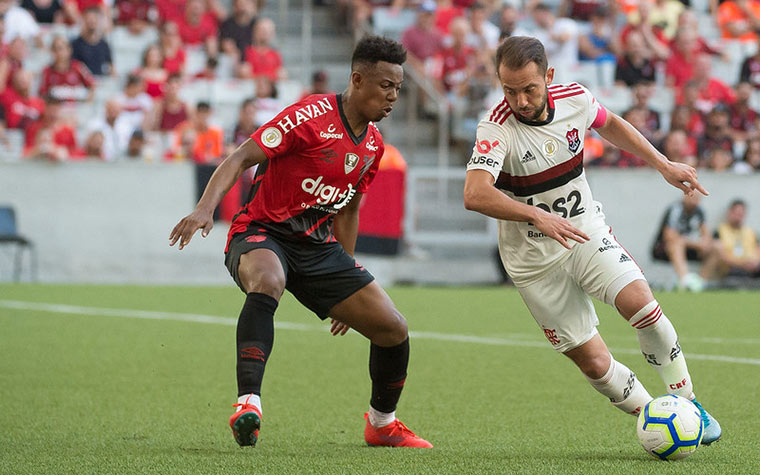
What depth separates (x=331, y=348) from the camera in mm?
9781

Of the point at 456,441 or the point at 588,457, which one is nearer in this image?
the point at 588,457

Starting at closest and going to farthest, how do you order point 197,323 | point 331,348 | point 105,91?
point 331,348
point 197,323
point 105,91

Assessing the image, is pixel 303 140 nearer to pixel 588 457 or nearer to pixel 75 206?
pixel 588 457

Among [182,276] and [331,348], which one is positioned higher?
[331,348]

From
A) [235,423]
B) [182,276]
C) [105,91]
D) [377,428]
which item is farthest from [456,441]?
[105,91]

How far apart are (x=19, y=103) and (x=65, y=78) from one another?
80 centimetres

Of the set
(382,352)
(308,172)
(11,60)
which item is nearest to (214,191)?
(308,172)

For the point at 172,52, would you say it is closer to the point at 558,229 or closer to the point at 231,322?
the point at 231,322

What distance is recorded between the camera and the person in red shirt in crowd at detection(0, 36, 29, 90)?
54.2ft

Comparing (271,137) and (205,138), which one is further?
(205,138)

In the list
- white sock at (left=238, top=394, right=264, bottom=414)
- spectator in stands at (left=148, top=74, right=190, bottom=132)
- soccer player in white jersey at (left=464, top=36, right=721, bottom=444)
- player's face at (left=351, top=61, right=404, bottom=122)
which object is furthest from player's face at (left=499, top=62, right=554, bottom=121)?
spectator in stands at (left=148, top=74, right=190, bottom=132)

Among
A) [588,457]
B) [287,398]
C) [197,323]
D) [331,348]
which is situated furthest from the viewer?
[197,323]

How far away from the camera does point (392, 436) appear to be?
18.4 ft

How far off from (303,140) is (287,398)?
2286mm
